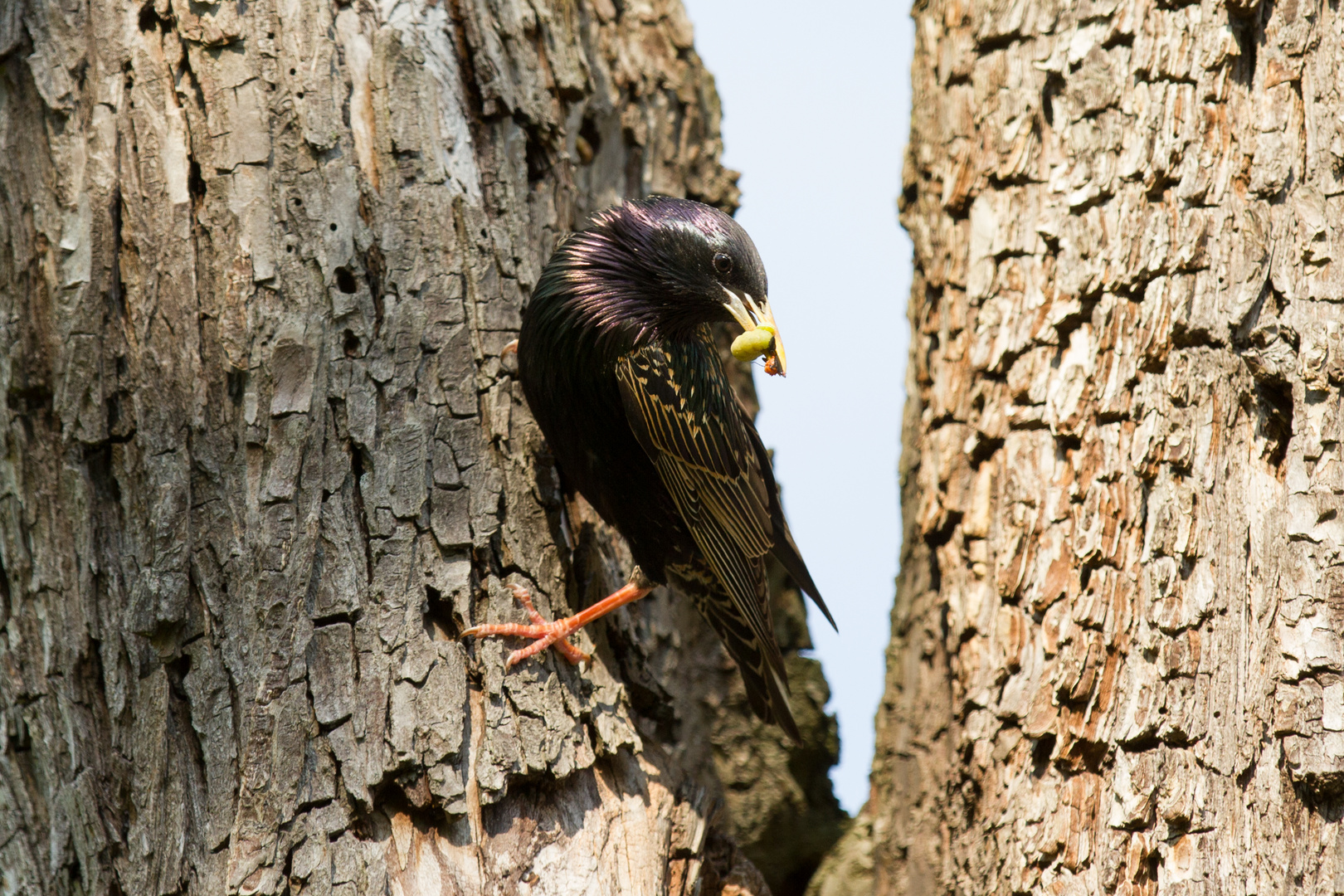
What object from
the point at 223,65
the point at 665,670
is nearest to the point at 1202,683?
the point at 665,670

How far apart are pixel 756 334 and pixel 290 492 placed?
1.31m

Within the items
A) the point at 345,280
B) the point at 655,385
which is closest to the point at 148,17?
the point at 345,280

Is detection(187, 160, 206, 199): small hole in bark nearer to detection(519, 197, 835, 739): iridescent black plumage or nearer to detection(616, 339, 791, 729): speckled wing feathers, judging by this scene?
detection(519, 197, 835, 739): iridescent black plumage

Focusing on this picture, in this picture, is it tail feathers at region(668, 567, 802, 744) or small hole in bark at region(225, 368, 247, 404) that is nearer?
small hole in bark at region(225, 368, 247, 404)

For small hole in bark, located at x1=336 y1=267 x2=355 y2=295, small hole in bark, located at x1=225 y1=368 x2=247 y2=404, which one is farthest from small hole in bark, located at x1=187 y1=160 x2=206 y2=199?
small hole in bark, located at x1=225 y1=368 x2=247 y2=404

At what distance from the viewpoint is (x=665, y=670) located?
388 cm

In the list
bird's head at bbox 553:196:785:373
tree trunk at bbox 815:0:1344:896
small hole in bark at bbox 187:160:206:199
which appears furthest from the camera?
bird's head at bbox 553:196:785:373

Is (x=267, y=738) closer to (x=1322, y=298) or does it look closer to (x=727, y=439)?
(x=727, y=439)

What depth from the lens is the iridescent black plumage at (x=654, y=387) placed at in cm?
312

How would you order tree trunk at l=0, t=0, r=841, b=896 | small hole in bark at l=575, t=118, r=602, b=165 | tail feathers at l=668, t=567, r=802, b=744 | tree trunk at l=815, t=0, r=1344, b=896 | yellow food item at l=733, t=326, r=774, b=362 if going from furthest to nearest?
1. small hole in bark at l=575, t=118, r=602, b=165
2. tail feathers at l=668, t=567, r=802, b=744
3. yellow food item at l=733, t=326, r=774, b=362
4. tree trunk at l=815, t=0, r=1344, b=896
5. tree trunk at l=0, t=0, r=841, b=896

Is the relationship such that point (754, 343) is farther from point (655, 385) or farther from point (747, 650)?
point (747, 650)

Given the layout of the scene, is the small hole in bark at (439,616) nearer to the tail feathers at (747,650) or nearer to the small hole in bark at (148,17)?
the tail feathers at (747,650)

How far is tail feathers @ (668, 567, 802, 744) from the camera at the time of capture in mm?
3477

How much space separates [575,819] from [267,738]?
0.78 meters
